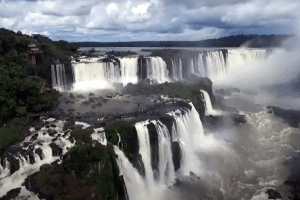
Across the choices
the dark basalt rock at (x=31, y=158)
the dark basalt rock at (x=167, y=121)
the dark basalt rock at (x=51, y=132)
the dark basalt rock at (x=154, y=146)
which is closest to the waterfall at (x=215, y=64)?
the dark basalt rock at (x=167, y=121)

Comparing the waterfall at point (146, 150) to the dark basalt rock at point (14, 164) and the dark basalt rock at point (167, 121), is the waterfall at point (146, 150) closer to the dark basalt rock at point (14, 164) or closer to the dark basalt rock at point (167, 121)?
the dark basalt rock at point (167, 121)

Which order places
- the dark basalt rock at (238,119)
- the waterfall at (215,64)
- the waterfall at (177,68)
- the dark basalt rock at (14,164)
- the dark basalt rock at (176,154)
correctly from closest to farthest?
the dark basalt rock at (14,164) < the dark basalt rock at (176,154) < the dark basalt rock at (238,119) < the waterfall at (177,68) < the waterfall at (215,64)

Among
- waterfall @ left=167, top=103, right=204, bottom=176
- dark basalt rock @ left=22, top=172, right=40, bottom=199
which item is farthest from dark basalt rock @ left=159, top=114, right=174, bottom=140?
dark basalt rock @ left=22, top=172, right=40, bottom=199

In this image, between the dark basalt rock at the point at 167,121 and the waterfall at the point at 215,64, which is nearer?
the dark basalt rock at the point at 167,121

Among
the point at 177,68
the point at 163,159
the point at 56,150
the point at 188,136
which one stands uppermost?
the point at 177,68

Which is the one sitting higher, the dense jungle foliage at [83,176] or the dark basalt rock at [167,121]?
the dark basalt rock at [167,121]

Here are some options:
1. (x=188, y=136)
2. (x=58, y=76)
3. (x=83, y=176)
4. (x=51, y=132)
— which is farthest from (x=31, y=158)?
(x=58, y=76)

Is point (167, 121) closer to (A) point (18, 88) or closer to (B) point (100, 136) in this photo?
(B) point (100, 136)

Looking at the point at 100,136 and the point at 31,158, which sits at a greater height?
the point at 100,136
